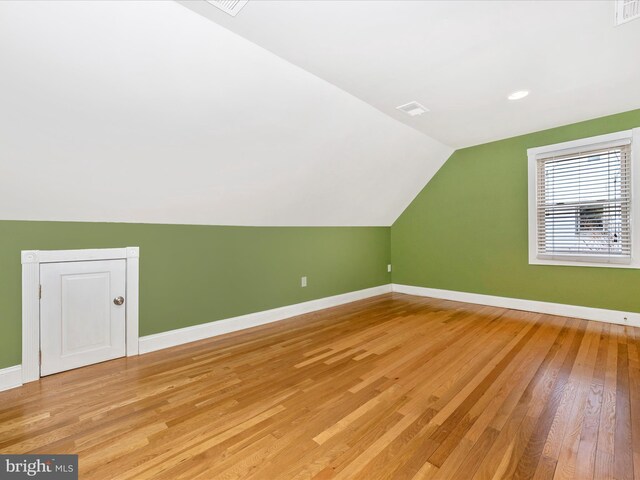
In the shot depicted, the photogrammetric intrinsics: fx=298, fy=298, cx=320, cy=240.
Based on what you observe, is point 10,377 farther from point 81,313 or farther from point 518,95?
point 518,95

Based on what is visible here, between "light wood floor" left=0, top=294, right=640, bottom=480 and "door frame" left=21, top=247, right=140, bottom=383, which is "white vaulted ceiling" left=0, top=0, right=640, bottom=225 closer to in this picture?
"door frame" left=21, top=247, right=140, bottom=383

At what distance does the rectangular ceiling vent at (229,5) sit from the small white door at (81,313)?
209 cm

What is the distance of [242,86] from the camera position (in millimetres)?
2061

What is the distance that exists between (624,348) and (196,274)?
3982 millimetres

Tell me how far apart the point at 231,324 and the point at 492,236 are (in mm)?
3605

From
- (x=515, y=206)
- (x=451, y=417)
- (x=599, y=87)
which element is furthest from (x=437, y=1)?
(x=515, y=206)

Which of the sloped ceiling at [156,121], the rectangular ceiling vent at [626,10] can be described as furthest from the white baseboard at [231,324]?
the rectangular ceiling vent at [626,10]

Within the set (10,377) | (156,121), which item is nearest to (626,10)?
(156,121)

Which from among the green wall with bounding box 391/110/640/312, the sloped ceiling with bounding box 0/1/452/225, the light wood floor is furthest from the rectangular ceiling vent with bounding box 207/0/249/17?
the green wall with bounding box 391/110/640/312

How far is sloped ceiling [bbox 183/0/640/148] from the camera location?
1.68 metres

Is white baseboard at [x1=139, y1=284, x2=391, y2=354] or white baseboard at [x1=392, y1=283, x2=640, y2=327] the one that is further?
white baseboard at [x1=392, y1=283, x2=640, y2=327]

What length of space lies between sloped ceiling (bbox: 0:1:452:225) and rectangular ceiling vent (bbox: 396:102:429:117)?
22cm

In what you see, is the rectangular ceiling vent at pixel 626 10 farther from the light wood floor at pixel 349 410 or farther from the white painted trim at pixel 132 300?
the white painted trim at pixel 132 300

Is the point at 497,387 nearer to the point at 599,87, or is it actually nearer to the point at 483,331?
the point at 483,331
